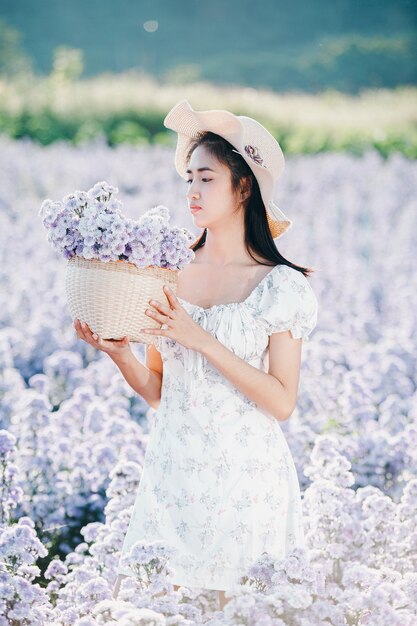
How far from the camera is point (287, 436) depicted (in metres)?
3.62

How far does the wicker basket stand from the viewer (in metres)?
2.05

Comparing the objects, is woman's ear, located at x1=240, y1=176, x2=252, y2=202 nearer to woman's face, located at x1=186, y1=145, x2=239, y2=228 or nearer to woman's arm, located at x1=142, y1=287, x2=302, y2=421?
woman's face, located at x1=186, y1=145, x2=239, y2=228

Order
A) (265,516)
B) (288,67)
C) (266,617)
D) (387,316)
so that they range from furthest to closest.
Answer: (288,67)
(387,316)
(265,516)
(266,617)

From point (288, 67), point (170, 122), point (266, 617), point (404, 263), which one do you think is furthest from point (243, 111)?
point (266, 617)

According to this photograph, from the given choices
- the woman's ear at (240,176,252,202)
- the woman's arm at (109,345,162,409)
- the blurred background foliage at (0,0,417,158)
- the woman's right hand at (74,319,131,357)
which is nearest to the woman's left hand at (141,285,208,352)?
the woman's right hand at (74,319,131,357)

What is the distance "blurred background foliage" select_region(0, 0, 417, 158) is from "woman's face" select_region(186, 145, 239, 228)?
9.79 m

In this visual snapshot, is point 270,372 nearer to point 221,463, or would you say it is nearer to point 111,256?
point 221,463

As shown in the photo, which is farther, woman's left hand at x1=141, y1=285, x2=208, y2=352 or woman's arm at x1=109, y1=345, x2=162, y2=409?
woman's arm at x1=109, y1=345, x2=162, y2=409

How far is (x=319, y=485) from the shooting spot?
8.49 feet

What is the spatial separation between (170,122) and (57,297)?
10.1ft

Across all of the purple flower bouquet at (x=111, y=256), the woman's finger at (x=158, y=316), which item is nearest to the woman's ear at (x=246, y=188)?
the purple flower bouquet at (x=111, y=256)

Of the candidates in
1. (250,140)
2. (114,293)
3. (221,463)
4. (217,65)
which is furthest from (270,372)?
(217,65)

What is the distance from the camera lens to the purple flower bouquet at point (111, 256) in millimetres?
2025

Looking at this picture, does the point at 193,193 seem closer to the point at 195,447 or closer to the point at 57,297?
the point at 195,447
